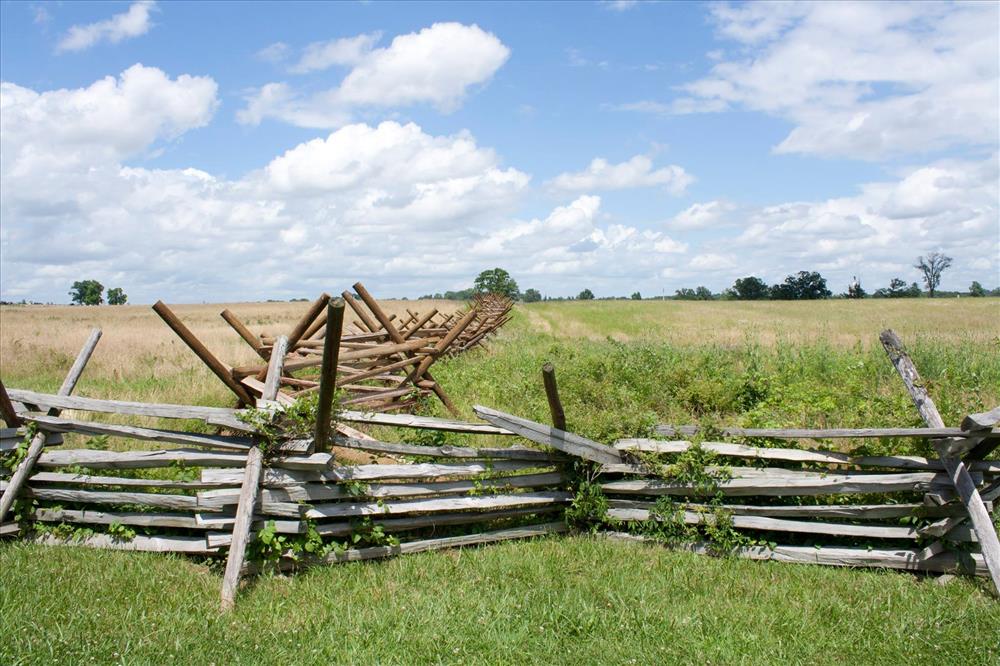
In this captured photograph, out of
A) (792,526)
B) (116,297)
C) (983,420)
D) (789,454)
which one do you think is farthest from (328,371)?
(116,297)

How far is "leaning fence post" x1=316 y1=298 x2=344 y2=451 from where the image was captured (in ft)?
13.1

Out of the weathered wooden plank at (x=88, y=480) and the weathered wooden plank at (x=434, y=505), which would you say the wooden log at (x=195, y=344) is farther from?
the weathered wooden plank at (x=434, y=505)

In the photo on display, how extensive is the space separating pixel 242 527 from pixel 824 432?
12.8ft

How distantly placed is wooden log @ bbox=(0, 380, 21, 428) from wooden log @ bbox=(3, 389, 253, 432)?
0.43ft

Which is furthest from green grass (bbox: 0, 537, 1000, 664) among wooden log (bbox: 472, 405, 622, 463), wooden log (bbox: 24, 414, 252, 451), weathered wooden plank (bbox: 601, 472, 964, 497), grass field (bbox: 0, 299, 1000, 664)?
wooden log (bbox: 24, 414, 252, 451)

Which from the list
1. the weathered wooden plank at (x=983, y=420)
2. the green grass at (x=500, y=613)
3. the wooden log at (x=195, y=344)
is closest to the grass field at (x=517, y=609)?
the green grass at (x=500, y=613)

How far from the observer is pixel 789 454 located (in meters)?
4.91

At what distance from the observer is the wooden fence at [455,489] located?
15.0 feet

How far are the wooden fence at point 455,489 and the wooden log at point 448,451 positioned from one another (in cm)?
1

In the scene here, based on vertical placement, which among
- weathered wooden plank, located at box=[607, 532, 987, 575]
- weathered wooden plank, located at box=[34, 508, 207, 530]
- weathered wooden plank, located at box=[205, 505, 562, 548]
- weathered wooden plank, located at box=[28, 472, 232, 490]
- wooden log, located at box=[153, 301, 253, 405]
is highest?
wooden log, located at box=[153, 301, 253, 405]

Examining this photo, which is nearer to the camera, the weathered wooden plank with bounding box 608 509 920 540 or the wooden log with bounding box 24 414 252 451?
the weathered wooden plank with bounding box 608 509 920 540

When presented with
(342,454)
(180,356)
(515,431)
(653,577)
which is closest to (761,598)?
(653,577)

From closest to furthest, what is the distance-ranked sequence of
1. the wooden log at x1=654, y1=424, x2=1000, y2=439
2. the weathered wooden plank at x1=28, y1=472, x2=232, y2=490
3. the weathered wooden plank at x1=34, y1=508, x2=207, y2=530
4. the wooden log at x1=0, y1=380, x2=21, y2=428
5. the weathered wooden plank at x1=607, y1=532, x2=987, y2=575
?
1. the wooden log at x1=654, y1=424, x2=1000, y2=439
2. the weathered wooden plank at x1=607, y1=532, x2=987, y2=575
3. the weathered wooden plank at x1=34, y1=508, x2=207, y2=530
4. the wooden log at x1=0, y1=380, x2=21, y2=428
5. the weathered wooden plank at x1=28, y1=472, x2=232, y2=490

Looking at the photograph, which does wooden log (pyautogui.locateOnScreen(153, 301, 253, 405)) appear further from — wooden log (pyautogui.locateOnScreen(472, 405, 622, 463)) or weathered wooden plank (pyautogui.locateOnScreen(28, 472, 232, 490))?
wooden log (pyautogui.locateOnScreen(472, 405, 622, 463))
